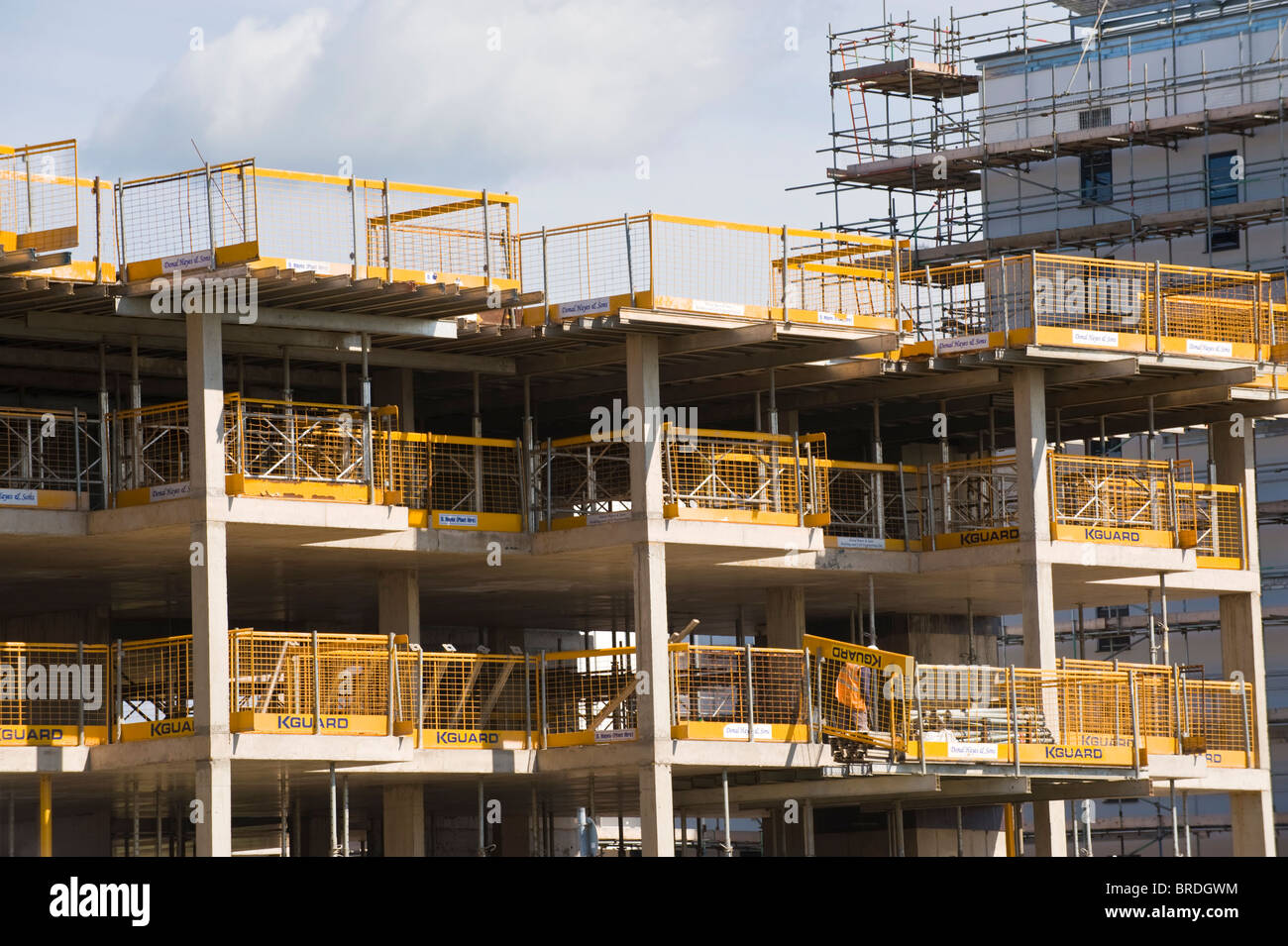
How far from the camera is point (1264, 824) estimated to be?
39.4 metres

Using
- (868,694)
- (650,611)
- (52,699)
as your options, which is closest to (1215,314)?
(868,694)

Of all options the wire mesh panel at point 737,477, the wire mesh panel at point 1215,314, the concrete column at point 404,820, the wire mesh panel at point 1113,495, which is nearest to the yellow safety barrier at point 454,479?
the wire mesh panel at point 737,477

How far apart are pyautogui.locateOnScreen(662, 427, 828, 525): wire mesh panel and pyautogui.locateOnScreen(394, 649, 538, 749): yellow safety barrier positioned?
10.7 feet

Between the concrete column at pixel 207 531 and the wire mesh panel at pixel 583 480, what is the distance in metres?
5.45

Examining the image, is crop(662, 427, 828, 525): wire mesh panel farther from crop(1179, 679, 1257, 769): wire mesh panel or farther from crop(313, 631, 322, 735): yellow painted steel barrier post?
Answer: crop(1179, 679, 1257, 769): wire mesh panel

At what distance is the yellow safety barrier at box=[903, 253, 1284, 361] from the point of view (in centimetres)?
3488

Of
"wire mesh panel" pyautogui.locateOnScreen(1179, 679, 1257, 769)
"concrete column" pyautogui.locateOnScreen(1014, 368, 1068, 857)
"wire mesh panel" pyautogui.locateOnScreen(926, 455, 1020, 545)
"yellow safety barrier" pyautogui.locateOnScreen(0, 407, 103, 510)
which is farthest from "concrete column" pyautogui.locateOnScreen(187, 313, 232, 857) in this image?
"wire mesh panel" pyautogui.locateOnScreen(1179, 679, 1257, 769)

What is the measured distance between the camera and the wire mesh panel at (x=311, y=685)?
96.0ft

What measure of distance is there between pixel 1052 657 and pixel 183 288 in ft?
46.2

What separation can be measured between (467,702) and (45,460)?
21.6ft

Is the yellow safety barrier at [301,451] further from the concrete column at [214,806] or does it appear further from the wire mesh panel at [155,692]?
the concrete column at [214,806]
